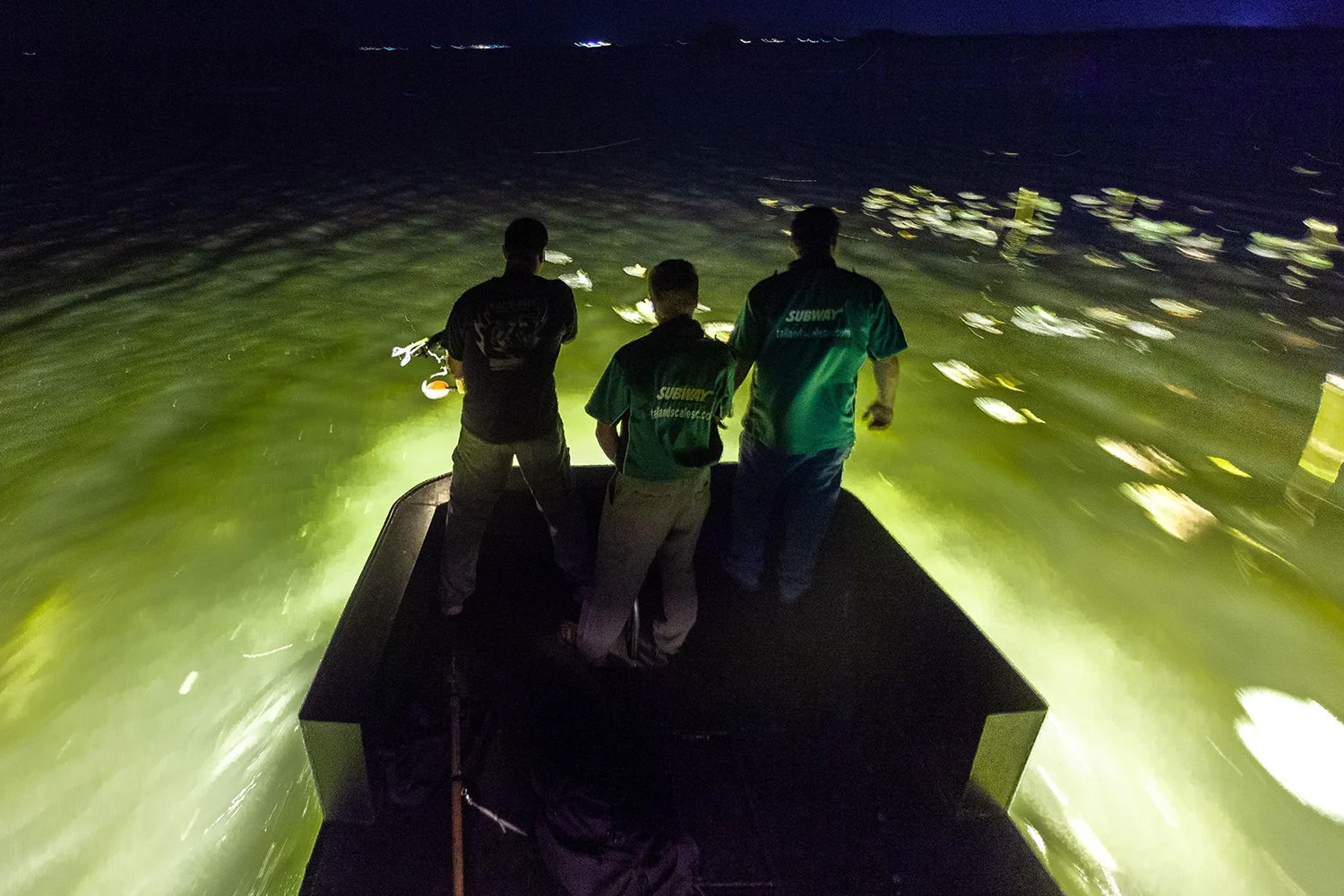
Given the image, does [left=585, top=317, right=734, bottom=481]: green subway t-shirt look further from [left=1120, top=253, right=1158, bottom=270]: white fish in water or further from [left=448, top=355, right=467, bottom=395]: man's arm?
[left=1120, top=253, right=1158, bottom=270]: white fish in water

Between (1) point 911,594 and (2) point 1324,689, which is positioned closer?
(1) point 911,594

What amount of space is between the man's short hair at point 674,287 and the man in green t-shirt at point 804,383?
474mm

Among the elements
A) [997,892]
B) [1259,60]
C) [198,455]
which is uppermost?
[1259,60]

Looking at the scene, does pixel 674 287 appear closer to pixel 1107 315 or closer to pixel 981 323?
pixel 981 323

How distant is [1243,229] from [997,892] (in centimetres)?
2115

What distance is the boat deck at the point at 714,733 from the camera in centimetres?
271

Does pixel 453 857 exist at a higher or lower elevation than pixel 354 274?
higher

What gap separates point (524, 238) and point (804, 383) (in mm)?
1623

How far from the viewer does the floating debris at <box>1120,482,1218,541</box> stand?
607 centimetres

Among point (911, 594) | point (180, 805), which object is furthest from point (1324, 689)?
point (180, 805)

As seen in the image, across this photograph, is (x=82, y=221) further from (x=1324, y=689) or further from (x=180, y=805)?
(x=1324, y=689)

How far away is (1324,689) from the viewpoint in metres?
4.39

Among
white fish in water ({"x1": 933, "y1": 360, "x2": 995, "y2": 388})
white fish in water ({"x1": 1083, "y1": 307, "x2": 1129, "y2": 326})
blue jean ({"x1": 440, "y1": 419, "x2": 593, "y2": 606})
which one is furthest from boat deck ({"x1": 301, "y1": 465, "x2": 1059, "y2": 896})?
white fish in water ({"x1": 1083, "y1": 307, "x2": 1129, "y2": 326})

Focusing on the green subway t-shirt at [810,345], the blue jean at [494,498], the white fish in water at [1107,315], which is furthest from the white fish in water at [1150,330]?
the blue jean at [494,498]
